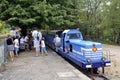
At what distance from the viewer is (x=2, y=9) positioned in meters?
28.9

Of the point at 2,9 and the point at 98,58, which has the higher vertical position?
the point at 2,9

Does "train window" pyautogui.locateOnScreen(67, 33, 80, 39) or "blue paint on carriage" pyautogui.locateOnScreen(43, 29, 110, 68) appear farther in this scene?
"train window" pyautogui.locateOnScreen(67, 33, 80, 39)

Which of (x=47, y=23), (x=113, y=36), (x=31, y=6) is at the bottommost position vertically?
(x=113, y=36)

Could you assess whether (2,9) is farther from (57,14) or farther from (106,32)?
(106,32)

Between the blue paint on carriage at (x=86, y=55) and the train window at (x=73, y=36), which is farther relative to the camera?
the train window at (x=73, y=36)

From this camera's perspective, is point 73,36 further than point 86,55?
Yes

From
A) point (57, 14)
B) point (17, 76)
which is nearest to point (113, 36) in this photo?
point (57, 14)

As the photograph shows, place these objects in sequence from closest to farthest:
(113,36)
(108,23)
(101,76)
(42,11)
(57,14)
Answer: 1. (101,76)
2. (42,11)
3. (57,14)
4. (108,23)
5. (113,36)

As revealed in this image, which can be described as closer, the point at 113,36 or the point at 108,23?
the point at 108,23

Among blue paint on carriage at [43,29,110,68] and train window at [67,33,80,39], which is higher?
train window at [67,33,80,39]

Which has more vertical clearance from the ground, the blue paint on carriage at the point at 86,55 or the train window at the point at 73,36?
the train window at the point at 73,36

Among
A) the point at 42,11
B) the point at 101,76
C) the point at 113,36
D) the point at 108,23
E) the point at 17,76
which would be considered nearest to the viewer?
the point at 17,76

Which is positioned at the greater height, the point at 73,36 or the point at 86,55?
the point at 73,36

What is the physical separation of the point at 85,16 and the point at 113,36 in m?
6.69
